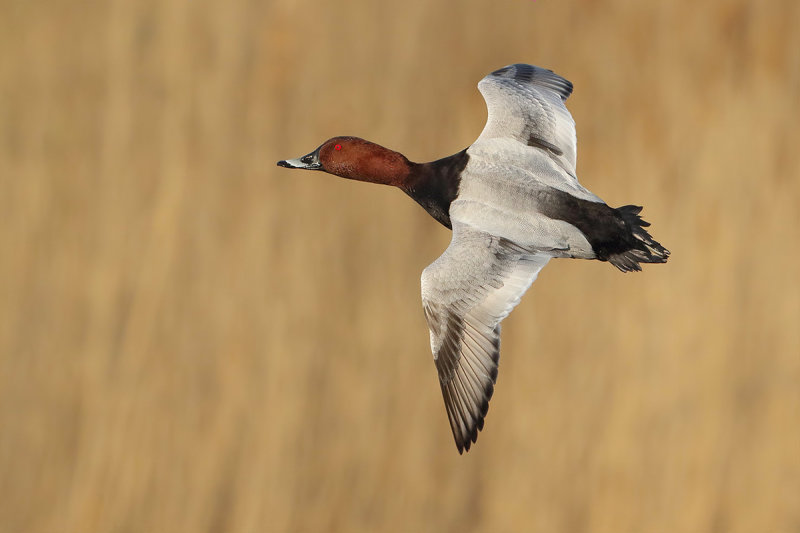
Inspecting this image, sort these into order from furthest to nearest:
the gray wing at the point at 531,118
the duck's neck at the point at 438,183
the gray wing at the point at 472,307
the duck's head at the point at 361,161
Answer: the gray wing at the point at 531,118
the duck's head at the point at 361,161
the duck's neck at the point at 438,183
the gray wing at the point at 472,307

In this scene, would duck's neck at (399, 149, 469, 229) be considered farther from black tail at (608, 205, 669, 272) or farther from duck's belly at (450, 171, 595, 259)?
black tail at (608, 205, 669, 272)

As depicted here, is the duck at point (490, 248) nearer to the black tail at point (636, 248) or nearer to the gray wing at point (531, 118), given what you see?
the black tail at point (636, 248)

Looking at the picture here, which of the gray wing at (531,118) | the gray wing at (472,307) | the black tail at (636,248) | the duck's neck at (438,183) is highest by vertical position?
the gray wing at (531,118)

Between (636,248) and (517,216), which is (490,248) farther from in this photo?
(636,248)

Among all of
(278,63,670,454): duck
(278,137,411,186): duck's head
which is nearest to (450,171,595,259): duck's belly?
(278,63,670,454): duck

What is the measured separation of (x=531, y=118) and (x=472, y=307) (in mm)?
712

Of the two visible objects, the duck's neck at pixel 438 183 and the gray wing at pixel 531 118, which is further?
the gray wing at pixel 531 118

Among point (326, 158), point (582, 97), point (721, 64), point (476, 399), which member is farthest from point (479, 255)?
point (721, 64)

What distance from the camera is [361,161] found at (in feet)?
9.29

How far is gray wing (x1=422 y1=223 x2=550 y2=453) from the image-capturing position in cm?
252

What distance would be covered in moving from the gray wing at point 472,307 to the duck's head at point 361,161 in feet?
1.10

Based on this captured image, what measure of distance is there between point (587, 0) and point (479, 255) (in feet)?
6.84

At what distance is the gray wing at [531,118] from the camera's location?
2.92 m

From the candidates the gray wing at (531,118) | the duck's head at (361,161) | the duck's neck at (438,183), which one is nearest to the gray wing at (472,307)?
the duck's neck at (438,183)
